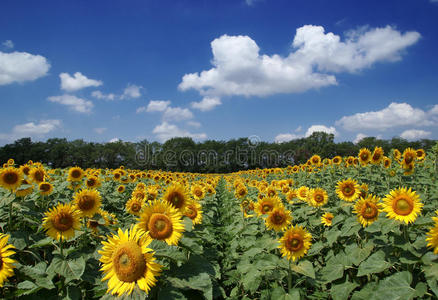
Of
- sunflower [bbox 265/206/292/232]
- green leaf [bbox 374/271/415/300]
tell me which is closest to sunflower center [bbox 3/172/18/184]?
sunflower [bbox 265/206/292/232]

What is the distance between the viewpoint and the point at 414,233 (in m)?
3.44

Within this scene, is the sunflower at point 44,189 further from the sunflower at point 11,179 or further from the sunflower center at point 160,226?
the sunflower center at point 160,226

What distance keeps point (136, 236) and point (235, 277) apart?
9.18 feet

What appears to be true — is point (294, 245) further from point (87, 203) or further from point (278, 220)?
point (87, 203)

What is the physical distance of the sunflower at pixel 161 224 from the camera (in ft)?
8.74

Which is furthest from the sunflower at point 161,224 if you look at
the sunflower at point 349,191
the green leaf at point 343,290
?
the sunflower at point 349,191

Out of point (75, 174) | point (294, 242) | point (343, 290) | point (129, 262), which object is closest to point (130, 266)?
point (129, 262)

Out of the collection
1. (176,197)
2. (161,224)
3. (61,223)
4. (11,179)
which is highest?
(11,179)

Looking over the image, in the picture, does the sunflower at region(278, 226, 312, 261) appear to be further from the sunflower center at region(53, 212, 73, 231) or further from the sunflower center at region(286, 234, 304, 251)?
the sunflower center at region(53, 212, 73, 231)

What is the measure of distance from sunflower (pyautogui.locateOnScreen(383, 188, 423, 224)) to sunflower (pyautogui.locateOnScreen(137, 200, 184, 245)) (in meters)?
2.70

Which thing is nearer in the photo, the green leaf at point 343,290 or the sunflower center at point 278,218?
the green leaf at point 343,290

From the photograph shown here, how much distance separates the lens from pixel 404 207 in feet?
10.5

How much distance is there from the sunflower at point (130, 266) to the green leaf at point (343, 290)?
9.02ft

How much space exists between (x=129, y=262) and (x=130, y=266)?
3cm
